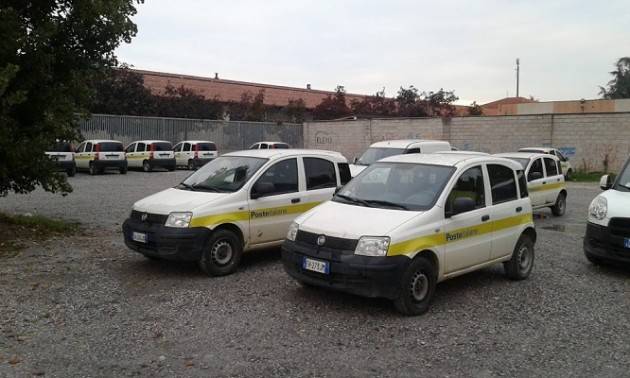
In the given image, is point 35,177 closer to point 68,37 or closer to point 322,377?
point 68,37

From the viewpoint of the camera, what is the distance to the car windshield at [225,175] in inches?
314

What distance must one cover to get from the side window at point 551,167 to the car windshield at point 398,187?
8.20 metres

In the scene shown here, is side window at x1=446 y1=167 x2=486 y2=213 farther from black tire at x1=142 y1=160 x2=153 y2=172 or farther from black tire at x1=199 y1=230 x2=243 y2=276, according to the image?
black tire at x1=142 y1=160 x2=153 y2=172

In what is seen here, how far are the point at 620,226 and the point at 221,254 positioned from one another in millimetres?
5362

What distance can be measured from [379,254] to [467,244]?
1.45 metres

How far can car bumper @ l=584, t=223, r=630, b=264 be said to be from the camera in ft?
24.9

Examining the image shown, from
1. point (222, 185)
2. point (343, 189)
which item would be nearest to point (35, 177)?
point (222, 185)

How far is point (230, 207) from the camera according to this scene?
7562mm

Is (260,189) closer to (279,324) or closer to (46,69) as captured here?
(279,324)

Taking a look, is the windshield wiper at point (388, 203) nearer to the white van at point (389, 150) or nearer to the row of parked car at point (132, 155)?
the white van at point (389, 150)

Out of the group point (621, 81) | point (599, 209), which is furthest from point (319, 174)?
point (621, 81)

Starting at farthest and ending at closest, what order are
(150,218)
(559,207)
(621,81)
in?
1. (621,81)
2. (559,207)
3. (150,218)

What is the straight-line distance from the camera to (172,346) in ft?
16.8

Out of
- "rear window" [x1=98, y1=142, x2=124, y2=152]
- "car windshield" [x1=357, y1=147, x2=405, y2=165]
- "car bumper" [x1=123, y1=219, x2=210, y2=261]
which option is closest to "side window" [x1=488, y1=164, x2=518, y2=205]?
"car bumper" [x1=123, y1=219, x2=210, y2=261]
